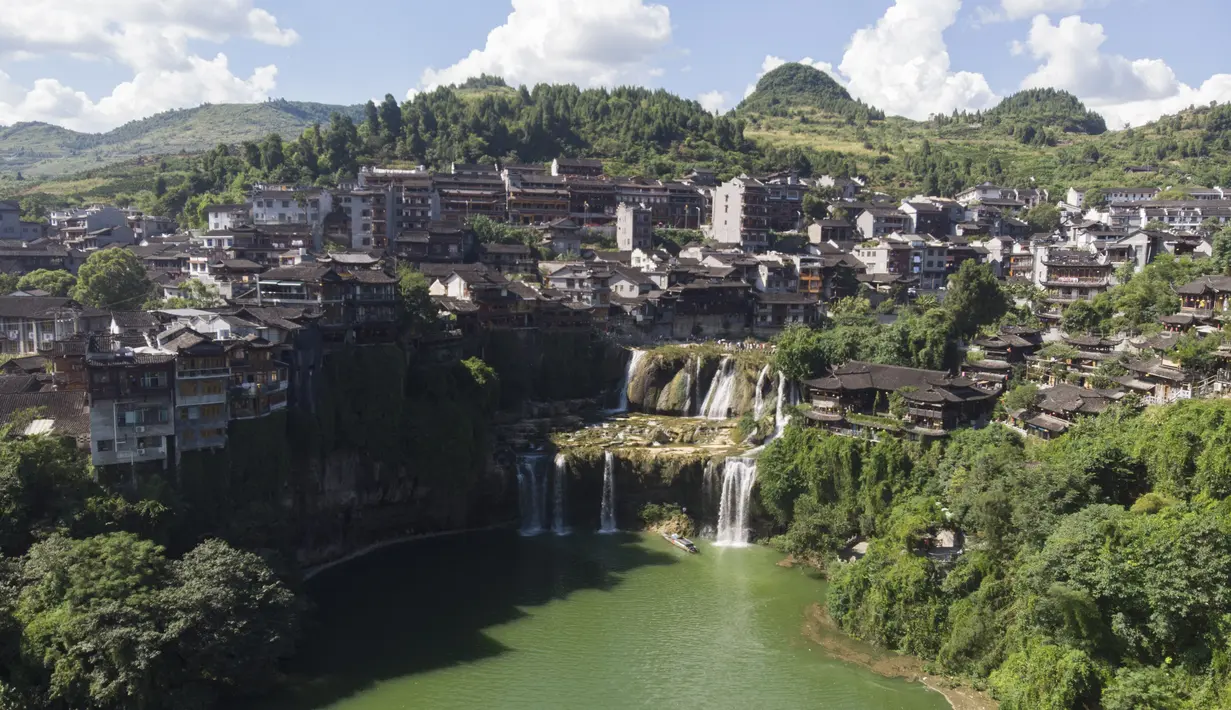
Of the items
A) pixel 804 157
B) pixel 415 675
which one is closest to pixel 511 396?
pixel 415 675

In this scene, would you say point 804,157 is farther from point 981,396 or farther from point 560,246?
point 981,396

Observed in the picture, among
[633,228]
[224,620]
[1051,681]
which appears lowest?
[1051,681]

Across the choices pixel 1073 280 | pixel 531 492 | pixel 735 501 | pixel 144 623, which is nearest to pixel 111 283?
pixel 531 492

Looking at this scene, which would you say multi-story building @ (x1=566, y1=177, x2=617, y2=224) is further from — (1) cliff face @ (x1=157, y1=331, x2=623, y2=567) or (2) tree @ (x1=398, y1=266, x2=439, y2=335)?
(1) cliff face @ (x1=157, y1=331, x2=623, y2=567)

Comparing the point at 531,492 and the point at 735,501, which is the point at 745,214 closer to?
the point at 735,501

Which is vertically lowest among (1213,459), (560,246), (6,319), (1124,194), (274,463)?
(274,463)

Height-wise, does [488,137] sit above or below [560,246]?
above

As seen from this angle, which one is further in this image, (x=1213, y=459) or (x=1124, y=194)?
(x=1124, y=194)

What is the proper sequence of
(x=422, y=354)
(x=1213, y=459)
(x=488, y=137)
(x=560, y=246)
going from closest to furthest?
(x=1213, y=459) < (x=422, y=354) < (x=560, y=246) < (x=488, y=137)
